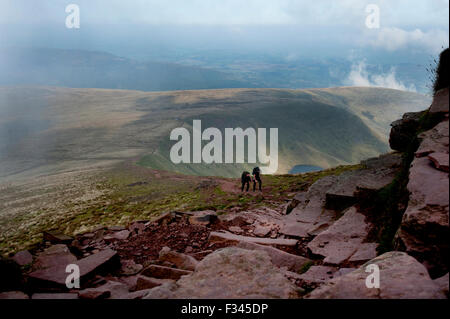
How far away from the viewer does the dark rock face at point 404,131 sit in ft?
55.4

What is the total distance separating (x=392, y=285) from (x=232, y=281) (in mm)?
3453

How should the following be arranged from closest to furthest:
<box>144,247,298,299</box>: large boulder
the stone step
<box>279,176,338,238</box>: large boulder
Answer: <box>144,247,298,299</box>: large boulder < the stone step < <box>279,176,338,238</box>: large boulder

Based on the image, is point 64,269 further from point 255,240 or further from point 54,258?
point 255,240

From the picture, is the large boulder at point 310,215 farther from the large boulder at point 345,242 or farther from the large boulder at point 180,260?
the large boulder at point 180,260

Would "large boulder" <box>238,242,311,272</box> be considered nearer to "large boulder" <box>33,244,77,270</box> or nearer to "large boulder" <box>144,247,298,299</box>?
"large boulder" <box>144,247,298,299</box>

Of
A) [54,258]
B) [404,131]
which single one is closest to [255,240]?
[54,258]

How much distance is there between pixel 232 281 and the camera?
744 cm

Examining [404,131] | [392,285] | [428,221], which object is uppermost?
[404,131]

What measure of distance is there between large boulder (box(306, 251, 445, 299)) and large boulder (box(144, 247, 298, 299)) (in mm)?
973

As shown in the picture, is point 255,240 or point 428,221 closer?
point 428,221

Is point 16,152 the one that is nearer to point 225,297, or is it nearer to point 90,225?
point 90,225

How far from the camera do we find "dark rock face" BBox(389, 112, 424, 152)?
1688cm

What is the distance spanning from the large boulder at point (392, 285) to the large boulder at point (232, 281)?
973 millimetres

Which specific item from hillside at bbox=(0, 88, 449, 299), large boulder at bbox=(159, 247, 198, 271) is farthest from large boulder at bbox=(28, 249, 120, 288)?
large boulder at bbox=(159, 247, 198, 271)
